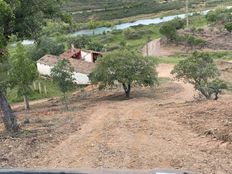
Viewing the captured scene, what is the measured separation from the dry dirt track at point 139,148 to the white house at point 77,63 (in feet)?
A: 81.9

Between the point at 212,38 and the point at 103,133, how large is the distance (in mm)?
56782

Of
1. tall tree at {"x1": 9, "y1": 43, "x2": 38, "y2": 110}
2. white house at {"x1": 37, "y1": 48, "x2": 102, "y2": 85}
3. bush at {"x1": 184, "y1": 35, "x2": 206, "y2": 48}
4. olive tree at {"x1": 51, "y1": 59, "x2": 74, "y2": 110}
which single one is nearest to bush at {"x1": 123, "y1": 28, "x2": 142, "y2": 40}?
bush at {"x1": 184, "y1": 35, "x2": 206, "y2": 48}

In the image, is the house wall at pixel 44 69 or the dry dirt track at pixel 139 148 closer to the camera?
the dry dirt track at pixel 139 148

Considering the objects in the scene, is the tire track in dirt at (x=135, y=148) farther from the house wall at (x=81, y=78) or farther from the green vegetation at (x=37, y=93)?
the house wall at (x=81, y=78)

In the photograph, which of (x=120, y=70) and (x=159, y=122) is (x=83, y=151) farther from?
(x=120, y=70)

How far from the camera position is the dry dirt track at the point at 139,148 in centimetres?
948

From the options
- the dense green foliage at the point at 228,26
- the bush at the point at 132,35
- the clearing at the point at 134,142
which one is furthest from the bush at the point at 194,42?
the clearing at the point at 134,142

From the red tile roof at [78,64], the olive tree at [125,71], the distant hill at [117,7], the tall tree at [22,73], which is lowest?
the distant hill at [117,7]

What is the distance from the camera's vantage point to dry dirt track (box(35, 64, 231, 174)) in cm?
948

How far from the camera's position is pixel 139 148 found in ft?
35.1

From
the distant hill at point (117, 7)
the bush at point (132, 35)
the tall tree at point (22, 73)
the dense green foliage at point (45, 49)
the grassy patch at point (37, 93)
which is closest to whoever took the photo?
the tall tree at point (22, 73)

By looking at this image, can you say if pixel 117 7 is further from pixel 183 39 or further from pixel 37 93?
pixel 37 93

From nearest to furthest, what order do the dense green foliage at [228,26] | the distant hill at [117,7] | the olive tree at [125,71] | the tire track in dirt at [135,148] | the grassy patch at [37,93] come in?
the tire track in dirt at [135,148], the olive tree at [125,71], the grassy patch at [37,93], the dense green foliage at [228,26], the distant hill at [117,7]

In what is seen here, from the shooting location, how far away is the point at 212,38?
2643 inches
